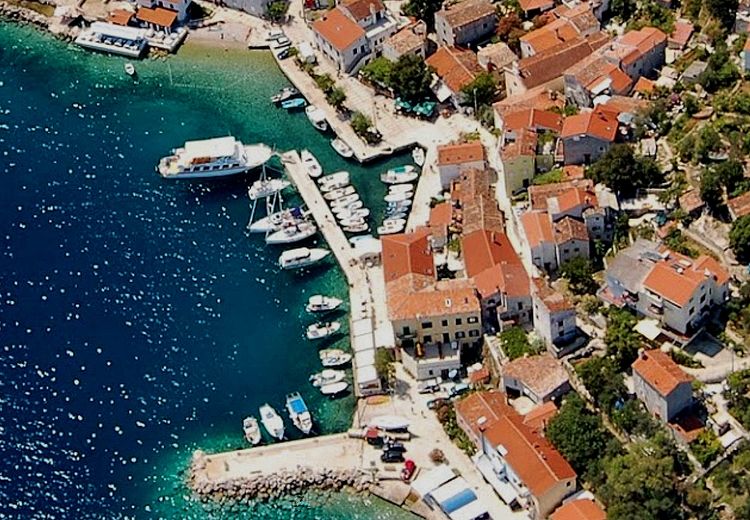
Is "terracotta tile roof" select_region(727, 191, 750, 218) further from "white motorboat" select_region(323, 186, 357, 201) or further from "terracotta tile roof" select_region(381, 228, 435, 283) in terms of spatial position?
"white motorboat" select_region(323, 186, 357, 201)

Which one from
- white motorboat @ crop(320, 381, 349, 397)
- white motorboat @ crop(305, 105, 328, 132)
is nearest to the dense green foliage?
white motorboat @ crop(320, 381, 349, 397)

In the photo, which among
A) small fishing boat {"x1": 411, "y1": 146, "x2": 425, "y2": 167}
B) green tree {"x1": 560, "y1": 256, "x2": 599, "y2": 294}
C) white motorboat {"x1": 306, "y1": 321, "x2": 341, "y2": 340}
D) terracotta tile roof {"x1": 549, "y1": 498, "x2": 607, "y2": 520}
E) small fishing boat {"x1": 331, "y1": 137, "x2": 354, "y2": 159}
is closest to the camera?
terracotta tile roof {"x1": 549, "y1": 498, "x2": 607, "y2": 520}

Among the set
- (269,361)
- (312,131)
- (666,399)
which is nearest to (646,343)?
(666,399)

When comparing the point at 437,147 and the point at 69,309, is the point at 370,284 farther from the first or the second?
the point at 69,309

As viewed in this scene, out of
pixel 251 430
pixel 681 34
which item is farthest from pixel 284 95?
pixel 251 430

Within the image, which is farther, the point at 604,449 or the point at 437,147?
the point at 437,147

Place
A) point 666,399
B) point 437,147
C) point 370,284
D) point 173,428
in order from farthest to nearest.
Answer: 1. point 437,147
2. point 370,284
3. point 173,428
4. point 666,399
